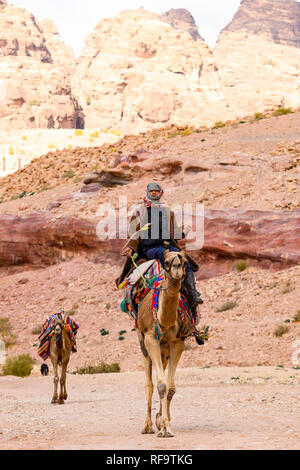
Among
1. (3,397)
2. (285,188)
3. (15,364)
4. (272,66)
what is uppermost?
(272,66)

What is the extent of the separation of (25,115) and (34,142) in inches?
717

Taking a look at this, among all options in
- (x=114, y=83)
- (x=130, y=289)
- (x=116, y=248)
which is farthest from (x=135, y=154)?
(x=114, y=83)

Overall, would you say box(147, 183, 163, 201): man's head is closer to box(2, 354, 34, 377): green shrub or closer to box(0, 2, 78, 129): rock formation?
box(2, 354, 34, 377): green shrub

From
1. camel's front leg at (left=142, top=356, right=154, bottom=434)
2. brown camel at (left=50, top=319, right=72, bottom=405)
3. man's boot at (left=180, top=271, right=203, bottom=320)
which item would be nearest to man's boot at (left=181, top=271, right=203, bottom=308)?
man's boot at (left=180, top=271, right=203, bottom=320)

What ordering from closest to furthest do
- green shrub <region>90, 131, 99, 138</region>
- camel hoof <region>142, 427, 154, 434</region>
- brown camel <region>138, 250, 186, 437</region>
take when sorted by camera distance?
1. brown camel <region>138, 250, 186, 437</region>
2. camel hoof <region>142, 427, 154, 434</region>
3. green shrub <region>90, 131, 99, 138</region>

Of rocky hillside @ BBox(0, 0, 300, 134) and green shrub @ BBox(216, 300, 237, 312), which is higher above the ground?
rocky hillside @ BBox(0, 0, 300, 134)

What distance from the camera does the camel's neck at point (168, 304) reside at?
8125mm

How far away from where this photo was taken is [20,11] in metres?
149

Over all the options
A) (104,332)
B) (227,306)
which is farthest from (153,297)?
(104,332)

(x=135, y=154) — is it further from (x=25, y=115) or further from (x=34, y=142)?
(x=25, y=115)

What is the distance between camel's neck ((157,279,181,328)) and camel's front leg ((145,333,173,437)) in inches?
13.9

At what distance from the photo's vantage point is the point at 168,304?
8367 mm

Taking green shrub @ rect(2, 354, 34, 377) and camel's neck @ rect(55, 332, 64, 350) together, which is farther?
green shrub @ rect(2, 354, 34, 377)

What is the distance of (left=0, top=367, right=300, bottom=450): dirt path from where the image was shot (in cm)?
793
